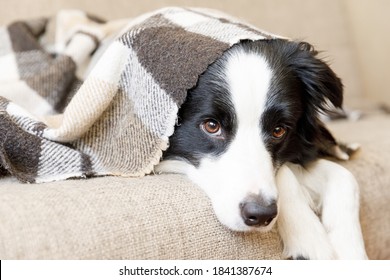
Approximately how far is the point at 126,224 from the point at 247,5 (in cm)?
180

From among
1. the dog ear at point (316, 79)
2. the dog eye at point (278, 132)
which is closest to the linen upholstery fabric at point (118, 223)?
the dog eye at point (278, 132)

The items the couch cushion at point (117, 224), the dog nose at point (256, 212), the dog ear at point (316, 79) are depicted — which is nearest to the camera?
the couch cushion at point (117, 224)

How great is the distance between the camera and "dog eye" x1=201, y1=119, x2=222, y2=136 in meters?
1.32

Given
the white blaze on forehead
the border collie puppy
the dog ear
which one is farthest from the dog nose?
the dog ear

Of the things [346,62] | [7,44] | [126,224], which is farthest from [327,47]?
[126,224]

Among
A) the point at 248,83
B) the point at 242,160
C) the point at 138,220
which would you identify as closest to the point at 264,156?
Result: the point at 242,160

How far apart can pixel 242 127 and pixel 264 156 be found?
0.28 ft

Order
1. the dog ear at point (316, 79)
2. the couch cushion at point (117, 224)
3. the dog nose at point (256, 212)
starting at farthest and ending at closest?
the dog ear at point (316, 79) < the dog nose at point (256, 212) < the couch cushion at point (117, 224)

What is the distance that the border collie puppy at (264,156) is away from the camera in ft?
3.84

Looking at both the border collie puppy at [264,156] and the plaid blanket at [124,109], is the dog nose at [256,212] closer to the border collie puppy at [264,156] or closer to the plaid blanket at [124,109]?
the border collie puppy at [264,156]

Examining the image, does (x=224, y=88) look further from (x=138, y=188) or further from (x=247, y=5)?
(x=247, y=5)

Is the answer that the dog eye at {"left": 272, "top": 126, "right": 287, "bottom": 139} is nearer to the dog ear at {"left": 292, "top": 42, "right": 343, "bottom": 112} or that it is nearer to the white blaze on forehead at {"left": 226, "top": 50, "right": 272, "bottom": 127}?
the white blaze on forehead at {"left": 226, "top": 50, "right": 272, "bottom": 127}

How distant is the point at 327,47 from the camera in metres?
2.80
